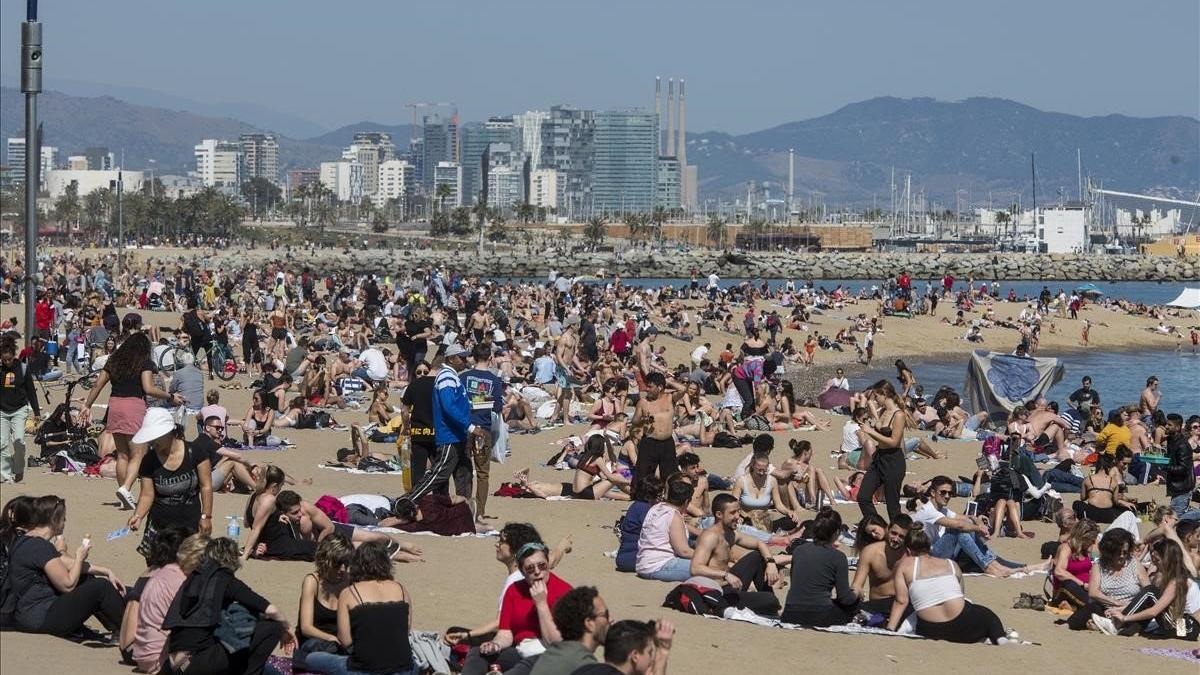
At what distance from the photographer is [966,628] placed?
827cm

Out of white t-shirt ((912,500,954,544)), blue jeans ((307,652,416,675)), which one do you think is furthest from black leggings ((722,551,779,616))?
blue jeans ((307,652,416,675))

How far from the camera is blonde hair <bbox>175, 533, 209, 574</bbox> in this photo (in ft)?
22.2

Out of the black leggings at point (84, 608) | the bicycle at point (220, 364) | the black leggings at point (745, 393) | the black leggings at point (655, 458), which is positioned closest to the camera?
the black leggings at point (84, 608)

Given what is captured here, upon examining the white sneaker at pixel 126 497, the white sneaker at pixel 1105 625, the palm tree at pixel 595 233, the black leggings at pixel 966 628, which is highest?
the palm tree at pixel 595 233

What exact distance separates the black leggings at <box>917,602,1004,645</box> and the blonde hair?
151 inches

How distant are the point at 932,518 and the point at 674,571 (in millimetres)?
2008

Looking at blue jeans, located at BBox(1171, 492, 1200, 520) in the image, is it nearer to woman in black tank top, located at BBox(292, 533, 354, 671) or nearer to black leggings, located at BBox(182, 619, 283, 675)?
woman in black tank top, located at BBox(292, 533, 354, 671)

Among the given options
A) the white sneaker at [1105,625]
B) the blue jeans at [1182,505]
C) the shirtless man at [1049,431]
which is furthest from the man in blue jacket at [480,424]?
the shirtless man at [1049,431]

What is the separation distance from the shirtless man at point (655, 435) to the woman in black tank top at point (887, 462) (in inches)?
58.2

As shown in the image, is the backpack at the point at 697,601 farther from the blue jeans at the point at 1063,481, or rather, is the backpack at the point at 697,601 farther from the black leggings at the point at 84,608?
the blue jeans at the point at 1063,481

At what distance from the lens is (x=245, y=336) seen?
22719mm

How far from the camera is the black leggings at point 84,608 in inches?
282

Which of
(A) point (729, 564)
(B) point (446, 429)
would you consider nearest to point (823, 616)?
(A) point (729, 564)

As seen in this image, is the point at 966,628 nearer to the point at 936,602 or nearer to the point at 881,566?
the point at 936,602
